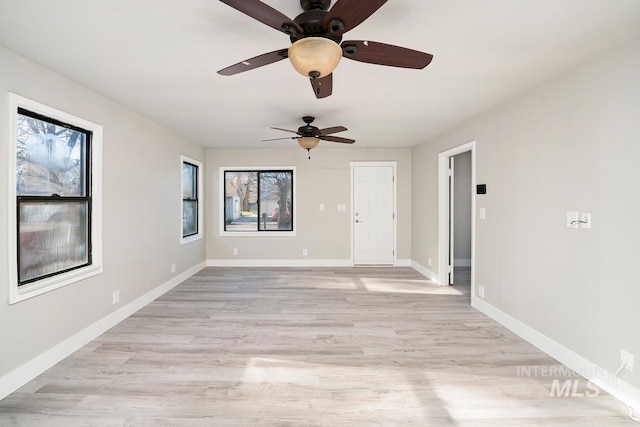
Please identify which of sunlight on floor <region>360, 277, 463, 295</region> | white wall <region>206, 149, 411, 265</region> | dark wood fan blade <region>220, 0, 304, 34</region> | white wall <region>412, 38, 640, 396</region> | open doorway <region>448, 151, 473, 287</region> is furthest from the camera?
open doorway <region>448, 151, 473, 287</region>

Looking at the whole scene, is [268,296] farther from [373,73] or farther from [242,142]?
[373,73]

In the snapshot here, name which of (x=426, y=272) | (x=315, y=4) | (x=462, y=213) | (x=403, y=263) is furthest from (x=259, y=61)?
(x=462, y=213)

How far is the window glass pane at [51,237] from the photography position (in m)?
2.40

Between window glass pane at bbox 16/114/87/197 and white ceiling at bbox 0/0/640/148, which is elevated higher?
white ceiling at bbox 0/0/640/148

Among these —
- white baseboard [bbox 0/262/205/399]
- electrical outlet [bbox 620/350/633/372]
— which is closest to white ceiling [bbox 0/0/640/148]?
electrical outlet [bbox 620/350/633/372]

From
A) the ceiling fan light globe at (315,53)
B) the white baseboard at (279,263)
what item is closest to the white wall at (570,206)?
the ceiling fan light globe at (315,53)

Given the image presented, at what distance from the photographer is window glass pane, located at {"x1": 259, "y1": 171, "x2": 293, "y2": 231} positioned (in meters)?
6.45

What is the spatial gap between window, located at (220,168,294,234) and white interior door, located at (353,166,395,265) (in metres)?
1.38

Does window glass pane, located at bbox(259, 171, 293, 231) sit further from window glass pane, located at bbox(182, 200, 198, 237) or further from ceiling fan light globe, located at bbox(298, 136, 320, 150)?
ceiling fan light globe, located at bbox(298, 136, 320, 150)

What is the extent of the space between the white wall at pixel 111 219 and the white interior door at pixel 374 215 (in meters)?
3.27

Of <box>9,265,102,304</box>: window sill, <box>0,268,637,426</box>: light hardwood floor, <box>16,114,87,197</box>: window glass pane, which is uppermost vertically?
<box>16,114,87,197</box>: window glass pane

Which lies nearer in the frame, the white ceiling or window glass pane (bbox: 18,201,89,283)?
the white ceiling

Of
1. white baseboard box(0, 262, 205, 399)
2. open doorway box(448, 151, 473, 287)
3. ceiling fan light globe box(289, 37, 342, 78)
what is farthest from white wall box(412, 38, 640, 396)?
white baseboard box(0, 262, 205, 399)

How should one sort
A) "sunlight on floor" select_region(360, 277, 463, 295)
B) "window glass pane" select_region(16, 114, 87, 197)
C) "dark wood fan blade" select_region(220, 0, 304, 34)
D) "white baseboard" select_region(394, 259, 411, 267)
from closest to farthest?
"dark wood fan blade" select_region(220, 0, 304, 34) < "window glass pane" select_region(16, 114, 87, 197) < "sunlight on floor" select_region(360, 277, 463, 295) < "white baseboard" select_region(394, 259, 411, 267)
